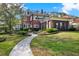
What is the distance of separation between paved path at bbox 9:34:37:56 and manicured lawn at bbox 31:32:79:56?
1.6 inches

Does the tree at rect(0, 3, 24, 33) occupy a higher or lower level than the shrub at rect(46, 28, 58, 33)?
higher

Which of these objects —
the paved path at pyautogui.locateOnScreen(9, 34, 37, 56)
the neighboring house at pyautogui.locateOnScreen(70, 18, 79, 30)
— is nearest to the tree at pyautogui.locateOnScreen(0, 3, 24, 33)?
the paved path at pyautogui.locateOnScreen(9, 34, 37, 56)

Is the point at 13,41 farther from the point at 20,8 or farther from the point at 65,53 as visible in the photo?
the point at 65,53

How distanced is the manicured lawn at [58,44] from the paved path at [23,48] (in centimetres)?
4

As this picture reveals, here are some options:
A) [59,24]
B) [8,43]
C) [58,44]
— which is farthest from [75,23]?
[8,43]

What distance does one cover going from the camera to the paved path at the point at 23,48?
2457mm

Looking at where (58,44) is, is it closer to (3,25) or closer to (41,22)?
(41,22)

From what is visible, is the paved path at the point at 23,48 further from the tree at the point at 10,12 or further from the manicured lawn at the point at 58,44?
the tree at the point at 10,12

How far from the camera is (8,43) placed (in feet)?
8.21

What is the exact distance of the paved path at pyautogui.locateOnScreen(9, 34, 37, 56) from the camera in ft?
8.06

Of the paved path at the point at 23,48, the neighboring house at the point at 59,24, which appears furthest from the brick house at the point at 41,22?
the paved path at the point at 23,48

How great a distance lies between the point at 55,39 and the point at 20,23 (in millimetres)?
368

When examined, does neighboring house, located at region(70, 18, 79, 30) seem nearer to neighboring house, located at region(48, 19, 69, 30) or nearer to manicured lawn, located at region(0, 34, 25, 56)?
neighboring house, located at region(48, 19, 69, 30)

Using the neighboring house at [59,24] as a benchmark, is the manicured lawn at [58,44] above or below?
below
